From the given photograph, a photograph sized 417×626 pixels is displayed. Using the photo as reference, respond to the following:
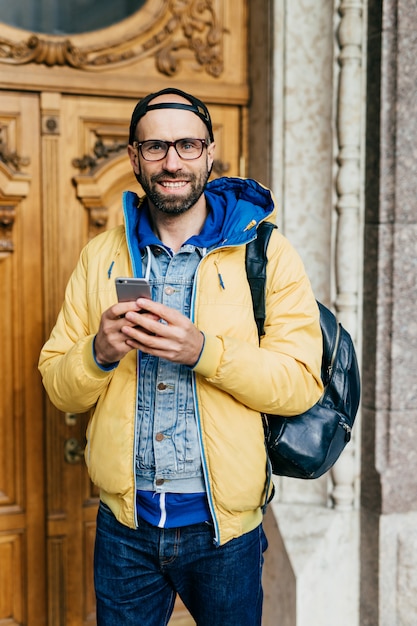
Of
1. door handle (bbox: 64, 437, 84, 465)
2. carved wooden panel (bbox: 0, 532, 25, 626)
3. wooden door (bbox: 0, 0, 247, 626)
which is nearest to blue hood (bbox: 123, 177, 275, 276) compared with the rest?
wooden door (bbox: 0, 0, 247, 626)

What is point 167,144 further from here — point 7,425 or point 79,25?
point 7,425

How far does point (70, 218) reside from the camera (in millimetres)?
2980

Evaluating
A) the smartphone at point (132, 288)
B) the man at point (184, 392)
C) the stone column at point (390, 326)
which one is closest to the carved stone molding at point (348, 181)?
the stone column at point (390, 326)

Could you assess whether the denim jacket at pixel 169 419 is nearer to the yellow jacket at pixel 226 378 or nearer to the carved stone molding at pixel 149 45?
the yellow jacket at pixel 226 378

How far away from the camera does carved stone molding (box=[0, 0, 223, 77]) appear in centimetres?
285

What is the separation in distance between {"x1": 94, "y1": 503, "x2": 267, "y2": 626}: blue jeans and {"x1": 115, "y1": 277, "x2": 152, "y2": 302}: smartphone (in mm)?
647

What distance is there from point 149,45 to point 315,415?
5.59ft

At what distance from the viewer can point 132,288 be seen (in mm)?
1745

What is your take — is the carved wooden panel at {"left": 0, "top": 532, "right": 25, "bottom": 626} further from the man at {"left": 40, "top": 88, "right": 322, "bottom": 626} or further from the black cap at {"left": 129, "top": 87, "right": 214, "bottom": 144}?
the black cap at {"left": 129, "top": 87, "right": 214, "bottom": 144}

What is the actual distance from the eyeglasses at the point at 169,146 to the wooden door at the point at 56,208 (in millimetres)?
978

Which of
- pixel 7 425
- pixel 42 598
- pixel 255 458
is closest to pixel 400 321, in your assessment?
pixel 255 458

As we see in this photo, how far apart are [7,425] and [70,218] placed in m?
0.85

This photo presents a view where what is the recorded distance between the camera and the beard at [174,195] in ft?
6.63

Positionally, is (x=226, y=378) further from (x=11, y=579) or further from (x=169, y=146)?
(x=11, y=579)
